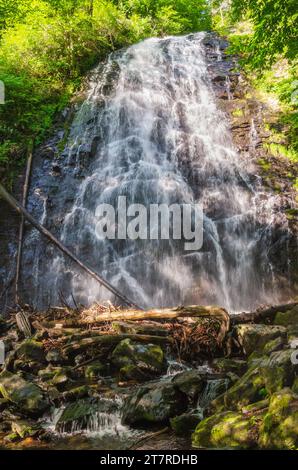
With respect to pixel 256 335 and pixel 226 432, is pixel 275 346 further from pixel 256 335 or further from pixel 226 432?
pixel 226 432

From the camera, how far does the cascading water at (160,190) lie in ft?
30.6

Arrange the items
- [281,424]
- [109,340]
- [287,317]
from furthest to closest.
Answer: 1. [287,317]
2. [109,340]
3. [281,424]

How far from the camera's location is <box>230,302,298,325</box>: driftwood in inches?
248

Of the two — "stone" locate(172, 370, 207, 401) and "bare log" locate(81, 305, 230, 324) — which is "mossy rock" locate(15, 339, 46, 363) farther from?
"stone" locate(172, 370, 207, 401)

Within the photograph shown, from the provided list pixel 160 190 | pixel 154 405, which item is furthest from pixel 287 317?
pixel 160 190

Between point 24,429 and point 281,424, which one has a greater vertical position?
point 281,424

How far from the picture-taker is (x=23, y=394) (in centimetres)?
477

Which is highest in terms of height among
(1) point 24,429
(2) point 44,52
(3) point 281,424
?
(2) point 44,52

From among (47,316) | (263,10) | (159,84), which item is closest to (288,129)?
(159,84)

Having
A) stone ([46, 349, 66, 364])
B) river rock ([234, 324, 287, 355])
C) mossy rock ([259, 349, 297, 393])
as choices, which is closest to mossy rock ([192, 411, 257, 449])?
mossy rock ([259, 349, 297, 393])

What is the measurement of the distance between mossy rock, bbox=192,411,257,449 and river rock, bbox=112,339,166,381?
1.73m

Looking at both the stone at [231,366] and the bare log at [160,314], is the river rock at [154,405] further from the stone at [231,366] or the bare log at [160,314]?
the bare log at [160,314]

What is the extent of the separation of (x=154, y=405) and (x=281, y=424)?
156 cm

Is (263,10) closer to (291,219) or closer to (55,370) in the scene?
(291,219)
